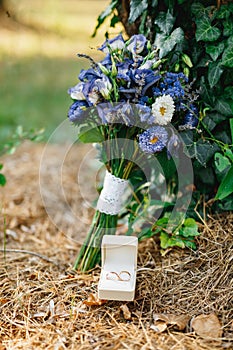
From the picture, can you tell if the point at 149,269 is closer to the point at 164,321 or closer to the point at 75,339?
the point at 164,321

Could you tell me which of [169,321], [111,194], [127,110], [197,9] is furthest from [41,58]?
[169,321]

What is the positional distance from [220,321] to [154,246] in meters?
0.61

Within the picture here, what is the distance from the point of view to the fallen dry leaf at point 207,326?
1820 mm

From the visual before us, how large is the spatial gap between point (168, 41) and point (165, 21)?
11 cm

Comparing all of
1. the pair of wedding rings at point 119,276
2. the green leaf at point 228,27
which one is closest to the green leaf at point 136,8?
the green leaf at point 228,27

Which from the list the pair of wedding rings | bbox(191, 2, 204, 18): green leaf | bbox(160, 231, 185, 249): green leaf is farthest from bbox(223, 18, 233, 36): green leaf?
the pair of wedding rings

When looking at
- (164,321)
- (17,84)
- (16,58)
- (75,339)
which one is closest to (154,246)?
(164,321)

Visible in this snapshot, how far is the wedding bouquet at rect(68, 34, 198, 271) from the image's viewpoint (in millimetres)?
2012

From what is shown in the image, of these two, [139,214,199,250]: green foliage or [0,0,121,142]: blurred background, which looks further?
[0,0,121,142]: blurred background

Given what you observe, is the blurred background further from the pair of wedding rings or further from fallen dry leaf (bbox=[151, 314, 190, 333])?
fallen dry leaf (bbox=[151, 314, 190, 333])

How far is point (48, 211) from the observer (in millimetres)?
3107

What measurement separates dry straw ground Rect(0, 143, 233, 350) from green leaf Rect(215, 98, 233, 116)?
0.46 meters

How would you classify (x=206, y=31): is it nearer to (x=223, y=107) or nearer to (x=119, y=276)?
(x=223, y=107)

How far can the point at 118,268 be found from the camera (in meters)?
2.11
